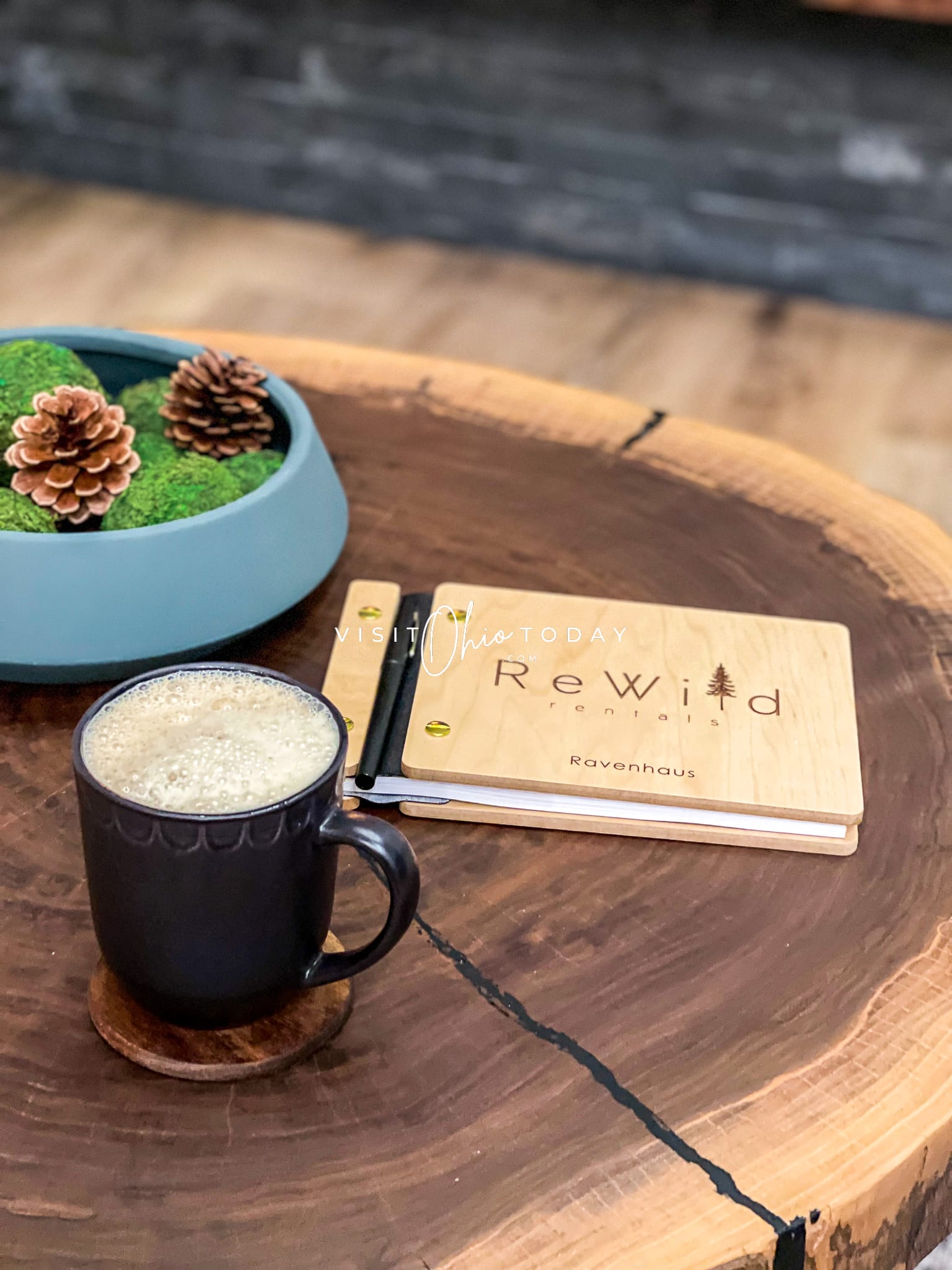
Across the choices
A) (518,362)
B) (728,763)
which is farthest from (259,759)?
(518,362)

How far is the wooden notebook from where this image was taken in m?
0.66

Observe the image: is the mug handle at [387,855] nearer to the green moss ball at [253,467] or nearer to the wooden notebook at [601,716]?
the wooden notebook at [601,716]

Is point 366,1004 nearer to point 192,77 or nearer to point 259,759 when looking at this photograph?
point 259,759

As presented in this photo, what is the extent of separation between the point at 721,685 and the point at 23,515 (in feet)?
1.26

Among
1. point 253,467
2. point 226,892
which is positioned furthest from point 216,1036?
point 253,467

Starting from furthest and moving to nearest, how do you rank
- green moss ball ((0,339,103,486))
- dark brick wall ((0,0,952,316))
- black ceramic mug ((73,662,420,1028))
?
dark brick wall ((0,0,952,316))
green moss ball ((0,339,103,486))
black ceramic mug ((73,662,420,1028))

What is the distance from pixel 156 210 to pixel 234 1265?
8.58ft

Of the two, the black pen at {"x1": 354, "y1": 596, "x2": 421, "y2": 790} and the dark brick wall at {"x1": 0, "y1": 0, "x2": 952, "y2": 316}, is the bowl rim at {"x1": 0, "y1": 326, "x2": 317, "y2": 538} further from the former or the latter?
the dark brick wall at {"x1": 0, "y1": 0, "x2": 952, "y2": 316}

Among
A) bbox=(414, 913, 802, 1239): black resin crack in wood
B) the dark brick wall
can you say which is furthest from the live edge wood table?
the dark brick wall

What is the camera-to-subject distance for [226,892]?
498 mm

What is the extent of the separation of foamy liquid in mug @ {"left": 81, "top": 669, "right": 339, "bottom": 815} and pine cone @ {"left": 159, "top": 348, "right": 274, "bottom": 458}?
290 millimetres

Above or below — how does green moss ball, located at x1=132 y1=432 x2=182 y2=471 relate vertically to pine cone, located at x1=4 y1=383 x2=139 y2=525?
below

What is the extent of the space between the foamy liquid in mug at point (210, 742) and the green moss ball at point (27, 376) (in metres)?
0.28

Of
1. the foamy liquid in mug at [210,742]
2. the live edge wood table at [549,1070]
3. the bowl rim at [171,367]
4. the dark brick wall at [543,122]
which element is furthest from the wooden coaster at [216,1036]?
the dark brick wall at [543,122]
